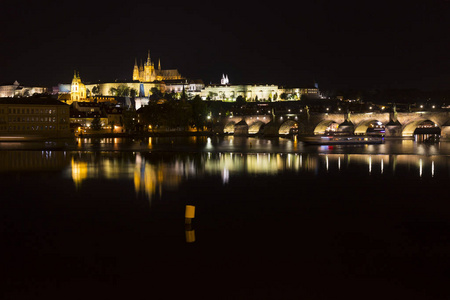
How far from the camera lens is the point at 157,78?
162375 millimetres

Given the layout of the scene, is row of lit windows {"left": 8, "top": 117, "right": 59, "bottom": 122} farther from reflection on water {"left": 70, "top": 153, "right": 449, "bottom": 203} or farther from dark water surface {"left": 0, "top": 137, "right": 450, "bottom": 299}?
dark water surface {"left": 0, "top": 137, "right": 450, "bottom": 299}

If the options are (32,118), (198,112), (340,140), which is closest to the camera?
(340,140)

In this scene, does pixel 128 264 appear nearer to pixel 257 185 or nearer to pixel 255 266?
pixel 255 266

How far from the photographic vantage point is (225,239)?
984 cm

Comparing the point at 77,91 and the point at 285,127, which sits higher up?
the point at 77,91

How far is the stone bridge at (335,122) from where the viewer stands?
59250mm

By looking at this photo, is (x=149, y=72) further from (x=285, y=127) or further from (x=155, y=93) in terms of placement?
(x=285, y=127)

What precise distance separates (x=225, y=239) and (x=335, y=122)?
59.3 m

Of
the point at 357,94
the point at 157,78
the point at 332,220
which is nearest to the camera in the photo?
the point at 332,220

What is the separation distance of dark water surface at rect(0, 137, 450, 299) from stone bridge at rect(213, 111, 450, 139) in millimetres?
43228

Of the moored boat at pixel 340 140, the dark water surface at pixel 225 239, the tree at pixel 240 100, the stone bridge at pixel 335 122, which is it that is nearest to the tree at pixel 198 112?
the stone bridge at pixel 335 122

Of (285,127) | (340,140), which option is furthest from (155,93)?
(340,140)

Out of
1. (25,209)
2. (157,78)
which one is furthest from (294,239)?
(157,78)

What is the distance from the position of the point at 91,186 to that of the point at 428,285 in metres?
12.5
